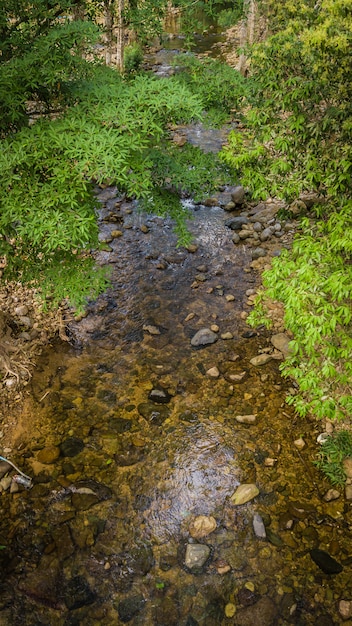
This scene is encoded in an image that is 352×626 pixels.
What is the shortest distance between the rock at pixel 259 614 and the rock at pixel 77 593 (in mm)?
1761

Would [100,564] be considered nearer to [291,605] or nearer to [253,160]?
[291,605]

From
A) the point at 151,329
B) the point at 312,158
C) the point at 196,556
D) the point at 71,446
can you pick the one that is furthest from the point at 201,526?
the point at 312,158

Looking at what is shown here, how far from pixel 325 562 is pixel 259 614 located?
106cm

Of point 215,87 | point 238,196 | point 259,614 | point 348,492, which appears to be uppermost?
point 215,87

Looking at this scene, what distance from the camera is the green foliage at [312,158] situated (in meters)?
5.04

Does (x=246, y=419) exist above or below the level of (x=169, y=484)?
above

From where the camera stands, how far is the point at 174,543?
587cm

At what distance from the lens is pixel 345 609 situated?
516cm

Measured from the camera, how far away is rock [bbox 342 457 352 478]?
649 centimetres

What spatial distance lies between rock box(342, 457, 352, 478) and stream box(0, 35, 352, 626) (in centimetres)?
38

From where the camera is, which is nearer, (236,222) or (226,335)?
(226,335)

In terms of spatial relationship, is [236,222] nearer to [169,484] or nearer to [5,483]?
[169,484]

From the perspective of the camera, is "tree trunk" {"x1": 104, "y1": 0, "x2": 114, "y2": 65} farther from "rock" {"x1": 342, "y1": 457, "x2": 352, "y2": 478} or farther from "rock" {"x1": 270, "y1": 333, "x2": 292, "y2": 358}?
"rock" {"x1": 342, "y1": 457, "x2": 352, "y2": 478}

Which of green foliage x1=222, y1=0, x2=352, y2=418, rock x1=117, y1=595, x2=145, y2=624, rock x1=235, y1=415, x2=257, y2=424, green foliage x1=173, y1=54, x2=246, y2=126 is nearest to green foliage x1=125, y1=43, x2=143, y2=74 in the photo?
green foliage x1=173, y1=54, x2=246, y2=126
